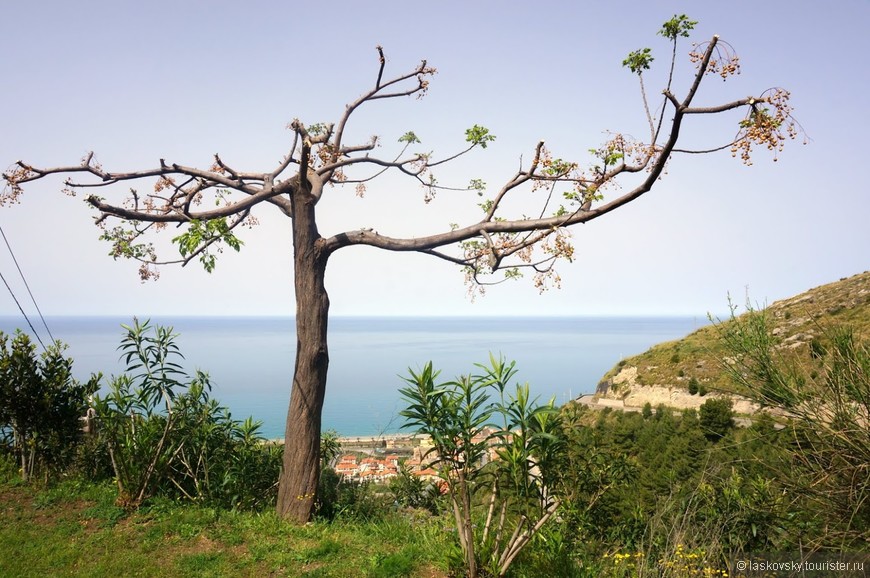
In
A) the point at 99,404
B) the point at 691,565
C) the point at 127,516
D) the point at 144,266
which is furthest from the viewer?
the point at 144,266

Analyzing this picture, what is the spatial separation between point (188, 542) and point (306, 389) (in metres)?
1.88

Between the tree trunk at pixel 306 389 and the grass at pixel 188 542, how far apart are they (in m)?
0.31

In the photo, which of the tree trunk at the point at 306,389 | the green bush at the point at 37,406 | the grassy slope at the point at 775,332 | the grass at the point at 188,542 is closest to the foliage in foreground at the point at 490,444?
the grass at the point at 188,542

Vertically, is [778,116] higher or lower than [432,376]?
higher

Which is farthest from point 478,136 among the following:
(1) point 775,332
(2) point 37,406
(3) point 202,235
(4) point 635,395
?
(4) point 635,395

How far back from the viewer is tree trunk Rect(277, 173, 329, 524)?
6.23m

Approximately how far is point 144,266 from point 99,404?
176 centimetres

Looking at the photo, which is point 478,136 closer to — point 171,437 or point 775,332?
point 171,437

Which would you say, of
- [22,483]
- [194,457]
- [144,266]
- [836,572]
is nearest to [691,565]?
[836,572]

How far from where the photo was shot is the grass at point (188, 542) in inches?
190

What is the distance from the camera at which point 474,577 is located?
419 cm

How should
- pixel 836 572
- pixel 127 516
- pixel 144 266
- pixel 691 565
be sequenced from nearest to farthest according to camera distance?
pixel 836 572, pixel 691 565, pixel 127 516, pixel 144 266

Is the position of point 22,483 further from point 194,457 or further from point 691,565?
point 691,565

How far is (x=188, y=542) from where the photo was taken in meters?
5.41
